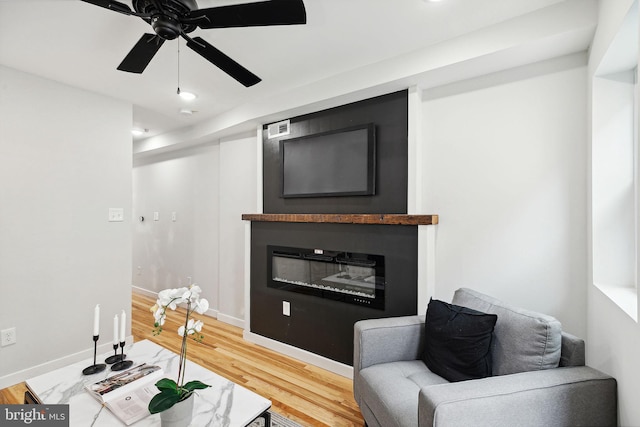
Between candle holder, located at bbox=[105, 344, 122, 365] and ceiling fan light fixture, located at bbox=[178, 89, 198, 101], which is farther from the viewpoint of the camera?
ceiling fan light fixture, located at bbox=[178, 89, 198, 101]

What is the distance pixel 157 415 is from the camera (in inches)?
50.9

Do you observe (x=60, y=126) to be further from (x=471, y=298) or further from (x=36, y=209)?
(x=471, y=298)

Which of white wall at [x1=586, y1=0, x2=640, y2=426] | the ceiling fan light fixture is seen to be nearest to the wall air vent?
the ceiling fan light fixture

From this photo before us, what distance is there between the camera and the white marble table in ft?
4.14

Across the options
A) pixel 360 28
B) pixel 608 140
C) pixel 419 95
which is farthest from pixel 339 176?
pixel 608 140

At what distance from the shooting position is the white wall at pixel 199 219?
364 cm

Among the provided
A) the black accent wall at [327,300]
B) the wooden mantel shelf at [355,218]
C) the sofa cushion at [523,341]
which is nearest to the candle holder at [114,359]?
the black accent wall at [327,300]

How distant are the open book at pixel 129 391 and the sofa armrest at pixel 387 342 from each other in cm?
108

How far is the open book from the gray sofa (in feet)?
3.56

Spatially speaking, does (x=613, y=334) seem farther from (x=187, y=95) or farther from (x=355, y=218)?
(x=187, y=95)

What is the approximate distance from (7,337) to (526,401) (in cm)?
344

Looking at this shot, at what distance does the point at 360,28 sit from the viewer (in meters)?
1.89

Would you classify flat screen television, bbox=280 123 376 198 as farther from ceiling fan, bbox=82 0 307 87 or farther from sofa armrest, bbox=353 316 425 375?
ceiling fan, bbox=82 0 307 87

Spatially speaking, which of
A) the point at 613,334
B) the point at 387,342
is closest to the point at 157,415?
the point at 387,342
